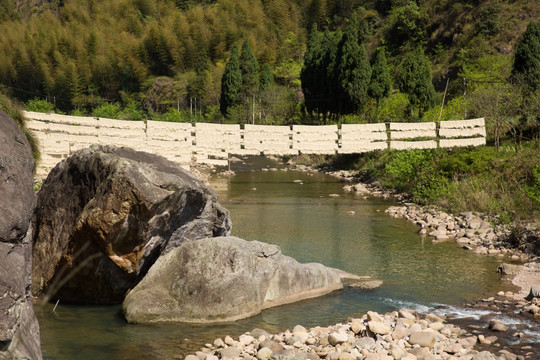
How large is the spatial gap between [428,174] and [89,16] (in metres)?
69.6

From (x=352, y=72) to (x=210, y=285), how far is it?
21.7 metres

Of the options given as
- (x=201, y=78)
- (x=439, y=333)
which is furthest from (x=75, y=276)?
(x=201, y=78)

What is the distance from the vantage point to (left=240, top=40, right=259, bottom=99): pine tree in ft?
132

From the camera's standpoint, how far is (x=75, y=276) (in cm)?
776

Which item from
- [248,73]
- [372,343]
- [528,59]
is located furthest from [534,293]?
[248,73]

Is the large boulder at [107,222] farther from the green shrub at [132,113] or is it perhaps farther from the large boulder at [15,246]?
the green shrub at [132,113]

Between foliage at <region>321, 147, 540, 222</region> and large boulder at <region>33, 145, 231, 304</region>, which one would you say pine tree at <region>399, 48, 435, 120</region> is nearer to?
foliage at <region>321, 147, 540, 222</region>

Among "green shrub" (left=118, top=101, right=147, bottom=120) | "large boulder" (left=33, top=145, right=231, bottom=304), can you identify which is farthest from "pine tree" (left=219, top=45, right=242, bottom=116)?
"large boulder" (left=33, top=145, right=231, bottom=304)

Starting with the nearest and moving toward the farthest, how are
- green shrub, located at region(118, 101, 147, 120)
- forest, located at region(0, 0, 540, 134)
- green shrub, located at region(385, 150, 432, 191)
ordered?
1. green shrub, located at region(385, 150, 432, 191)
2. forest, located at region(0, 0, 540, 134)
3. green shrub, located at region(118, 101, 147, 120)

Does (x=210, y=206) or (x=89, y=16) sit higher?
(x=89, y=16)

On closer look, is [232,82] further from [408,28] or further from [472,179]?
[472,179]

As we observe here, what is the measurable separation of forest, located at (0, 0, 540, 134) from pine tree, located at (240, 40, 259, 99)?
10 centimetres

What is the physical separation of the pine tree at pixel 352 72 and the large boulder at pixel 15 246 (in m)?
24.2

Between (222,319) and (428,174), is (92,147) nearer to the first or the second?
(222,319)
